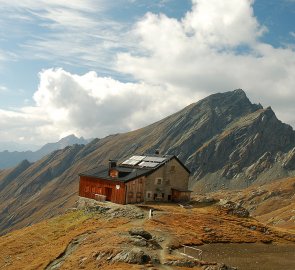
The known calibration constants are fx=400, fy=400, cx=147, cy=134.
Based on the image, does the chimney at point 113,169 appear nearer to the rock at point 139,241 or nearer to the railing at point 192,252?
the rock at point 139,241

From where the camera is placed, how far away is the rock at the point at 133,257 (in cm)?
3716

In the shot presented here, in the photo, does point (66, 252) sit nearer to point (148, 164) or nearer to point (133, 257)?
point (133, 257)

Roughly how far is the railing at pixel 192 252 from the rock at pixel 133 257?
5.26 metres

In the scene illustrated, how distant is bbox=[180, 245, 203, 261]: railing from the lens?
41147 mm

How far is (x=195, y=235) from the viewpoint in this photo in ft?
166

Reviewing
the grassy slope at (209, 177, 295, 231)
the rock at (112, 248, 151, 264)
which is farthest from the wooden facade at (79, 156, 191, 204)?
the grassy slope at (209, 177, 295, 231)

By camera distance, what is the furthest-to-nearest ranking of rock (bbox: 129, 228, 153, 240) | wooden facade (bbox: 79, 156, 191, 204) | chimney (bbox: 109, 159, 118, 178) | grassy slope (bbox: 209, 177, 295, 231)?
1. grassy slope (bbox: 209, 177, 295, 231)
2. chimney (bbox: 109, 159, 118, 178)
3. wooden facade (bbox: 79, 156, 191, 204)
4. rock (bbox: 129, 228, 153, 240)

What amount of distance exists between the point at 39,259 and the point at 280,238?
109 feet

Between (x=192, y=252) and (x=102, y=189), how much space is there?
32519 mm

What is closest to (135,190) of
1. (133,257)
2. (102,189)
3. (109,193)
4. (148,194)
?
(148,194)

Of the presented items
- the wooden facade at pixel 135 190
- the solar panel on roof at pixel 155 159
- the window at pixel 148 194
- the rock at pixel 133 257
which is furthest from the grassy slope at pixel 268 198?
the rock at pixel 133 257

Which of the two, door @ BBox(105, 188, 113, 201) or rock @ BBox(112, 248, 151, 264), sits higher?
door @ BBox(105, 188, 113, 201)

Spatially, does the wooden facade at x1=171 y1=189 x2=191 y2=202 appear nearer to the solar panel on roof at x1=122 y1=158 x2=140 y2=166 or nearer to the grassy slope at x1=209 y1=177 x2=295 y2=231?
the solar panel on roof at x1=122 y1=158 x2=140 y2=166

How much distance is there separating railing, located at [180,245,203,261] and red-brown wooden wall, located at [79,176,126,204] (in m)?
25.6
